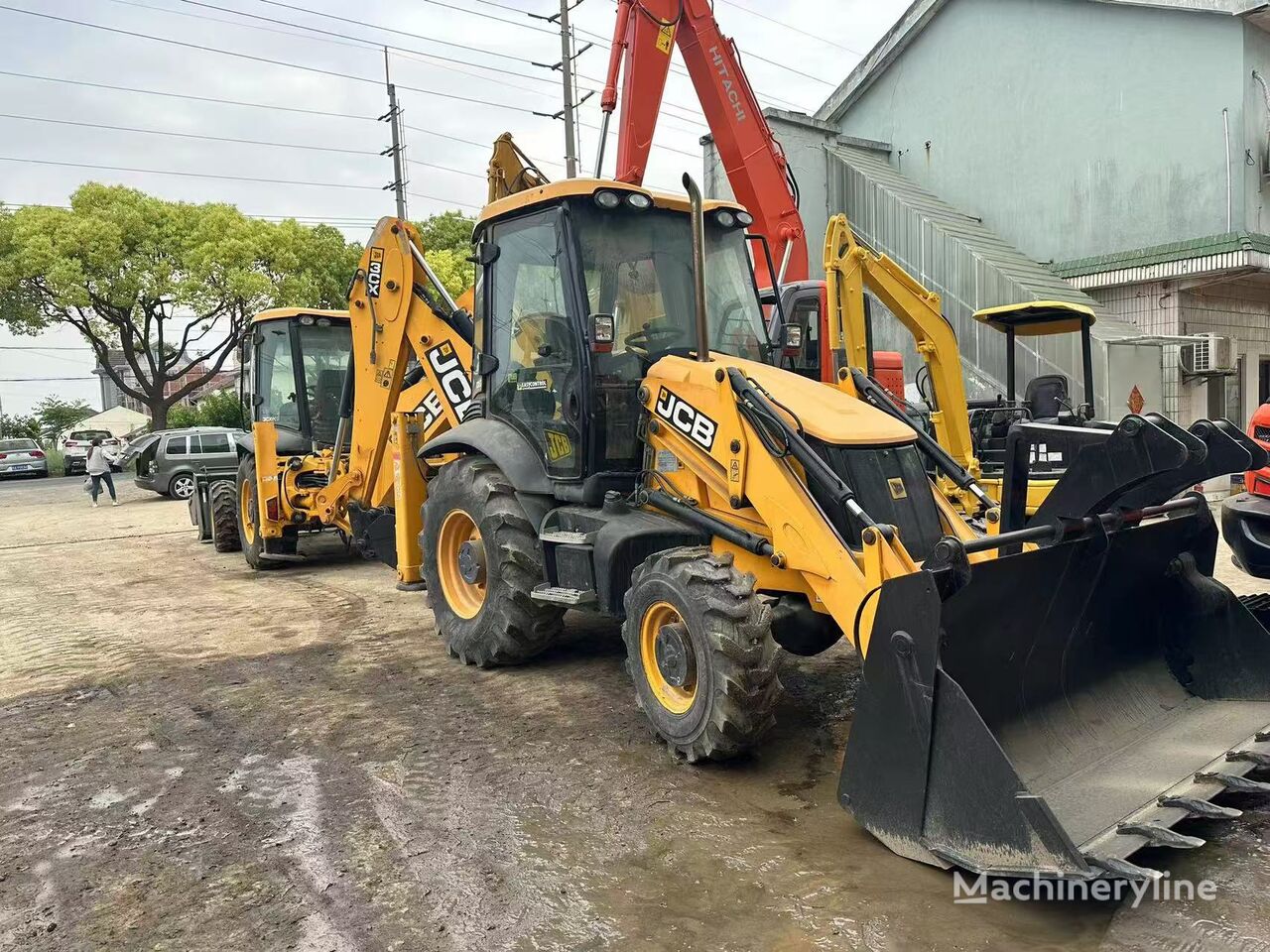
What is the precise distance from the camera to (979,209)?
1831cm

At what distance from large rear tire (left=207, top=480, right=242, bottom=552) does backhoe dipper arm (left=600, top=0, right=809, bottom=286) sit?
6.63m

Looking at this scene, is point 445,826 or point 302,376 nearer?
point 445,826

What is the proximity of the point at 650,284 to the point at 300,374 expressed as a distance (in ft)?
21.5

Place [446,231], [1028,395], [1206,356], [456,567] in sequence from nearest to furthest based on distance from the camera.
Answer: [456,567] → [1028,395] → [1206,356] → [446,231]

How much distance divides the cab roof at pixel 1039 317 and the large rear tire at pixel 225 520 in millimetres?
9198

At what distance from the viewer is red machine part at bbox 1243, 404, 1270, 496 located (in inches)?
209

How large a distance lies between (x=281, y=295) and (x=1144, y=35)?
24.0 meters

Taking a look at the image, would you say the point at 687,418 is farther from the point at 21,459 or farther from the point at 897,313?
the point at 21,459

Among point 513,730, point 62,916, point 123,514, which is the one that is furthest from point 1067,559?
point 123,514

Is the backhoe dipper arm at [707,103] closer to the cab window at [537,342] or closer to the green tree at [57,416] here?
the cab window at [537,342]

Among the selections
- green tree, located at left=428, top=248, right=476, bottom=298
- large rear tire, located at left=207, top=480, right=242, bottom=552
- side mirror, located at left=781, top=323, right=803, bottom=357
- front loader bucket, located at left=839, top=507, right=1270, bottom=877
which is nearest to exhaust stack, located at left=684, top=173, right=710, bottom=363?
side mirror, located at left=781, top=323, right=803, bottom=357

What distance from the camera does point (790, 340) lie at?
6.14 metres

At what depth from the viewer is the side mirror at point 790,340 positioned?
6008mm

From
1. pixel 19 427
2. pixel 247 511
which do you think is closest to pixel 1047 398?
pixel 247 511
